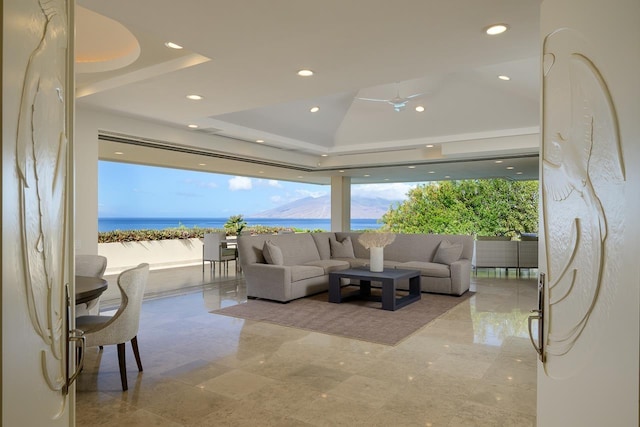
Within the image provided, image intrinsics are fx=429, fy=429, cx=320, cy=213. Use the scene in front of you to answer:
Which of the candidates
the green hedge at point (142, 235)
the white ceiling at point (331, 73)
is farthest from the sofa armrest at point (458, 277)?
the green hedge at point (142, 235)

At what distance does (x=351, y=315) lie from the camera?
17.3 feet

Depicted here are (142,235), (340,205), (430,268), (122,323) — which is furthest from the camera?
(340,205)

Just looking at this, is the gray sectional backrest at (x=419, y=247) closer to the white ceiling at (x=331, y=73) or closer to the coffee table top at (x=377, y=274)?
the coffee table top at (x=377, y=274)

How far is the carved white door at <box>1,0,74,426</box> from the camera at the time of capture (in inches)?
34.4

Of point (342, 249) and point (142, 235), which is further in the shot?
point (142, 235)

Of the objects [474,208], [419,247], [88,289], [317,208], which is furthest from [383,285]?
[317,208]

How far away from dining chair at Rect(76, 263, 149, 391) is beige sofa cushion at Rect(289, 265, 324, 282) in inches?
117

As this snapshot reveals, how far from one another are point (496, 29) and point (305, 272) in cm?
424

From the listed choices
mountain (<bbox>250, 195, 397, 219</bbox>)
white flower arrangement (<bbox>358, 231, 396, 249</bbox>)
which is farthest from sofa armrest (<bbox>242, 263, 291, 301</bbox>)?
mountain (<bbox>250, 195, 397, 219</bbox>)

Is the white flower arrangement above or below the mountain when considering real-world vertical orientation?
below

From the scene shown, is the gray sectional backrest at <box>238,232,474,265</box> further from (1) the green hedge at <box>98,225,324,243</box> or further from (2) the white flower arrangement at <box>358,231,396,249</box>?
(1) the green hedge at <box>98,225,324,243</box>

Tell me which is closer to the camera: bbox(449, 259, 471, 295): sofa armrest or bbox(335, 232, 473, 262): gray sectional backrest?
bbox(449, 259, 471, 295): sofa armrest

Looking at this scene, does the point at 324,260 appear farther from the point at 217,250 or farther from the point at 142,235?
the point at 142,235

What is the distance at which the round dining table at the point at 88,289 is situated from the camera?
2.82 meters
